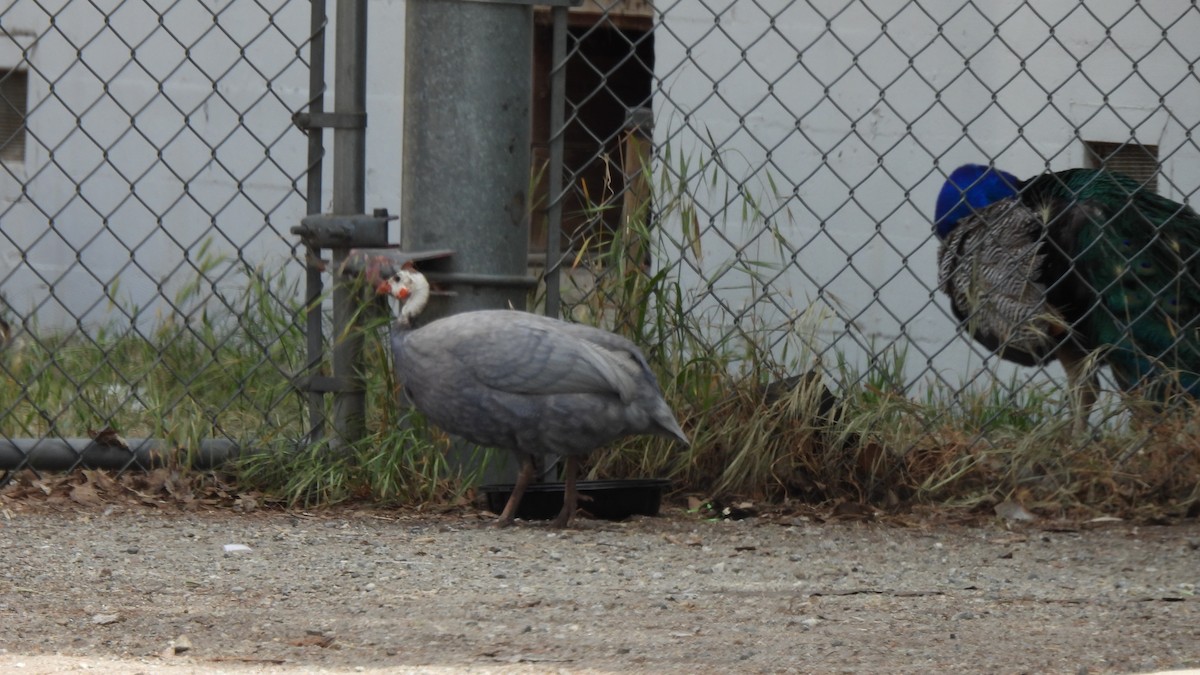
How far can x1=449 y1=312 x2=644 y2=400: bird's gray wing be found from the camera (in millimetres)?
3672

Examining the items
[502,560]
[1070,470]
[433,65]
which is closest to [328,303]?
[433,65]

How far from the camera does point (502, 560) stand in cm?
340

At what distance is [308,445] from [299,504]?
14 centimetres

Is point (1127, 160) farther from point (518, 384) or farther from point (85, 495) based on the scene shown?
point (85, 495)

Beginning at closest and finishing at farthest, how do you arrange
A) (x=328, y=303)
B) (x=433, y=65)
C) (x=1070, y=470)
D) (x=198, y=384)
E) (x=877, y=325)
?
1. (x=433, y=65)
2. (x=1070, y=470)
3. (x=198, y=384)
4. (x=328, y=303)
5. (x=877, y=325)

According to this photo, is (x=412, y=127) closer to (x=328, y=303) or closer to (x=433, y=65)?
(x=433, y=65)

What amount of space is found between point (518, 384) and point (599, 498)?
16.3 inches

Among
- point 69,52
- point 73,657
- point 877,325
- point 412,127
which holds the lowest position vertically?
point 73,657

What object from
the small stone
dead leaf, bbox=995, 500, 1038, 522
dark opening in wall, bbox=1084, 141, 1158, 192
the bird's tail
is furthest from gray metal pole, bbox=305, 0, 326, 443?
dark opening in wall, bbox=1084, 141, 1158, 192

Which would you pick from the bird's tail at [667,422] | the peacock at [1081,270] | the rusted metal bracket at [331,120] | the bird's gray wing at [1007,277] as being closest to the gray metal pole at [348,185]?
the rusted metal bracket at [331,120]

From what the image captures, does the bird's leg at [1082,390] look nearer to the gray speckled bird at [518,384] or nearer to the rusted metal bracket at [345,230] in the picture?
the gray speckled bird at [518,384]

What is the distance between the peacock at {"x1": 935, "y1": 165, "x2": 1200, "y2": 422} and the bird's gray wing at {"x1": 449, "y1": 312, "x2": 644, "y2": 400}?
1.40 metres

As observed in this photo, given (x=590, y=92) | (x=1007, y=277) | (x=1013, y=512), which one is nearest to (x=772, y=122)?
(x=590, y=92)

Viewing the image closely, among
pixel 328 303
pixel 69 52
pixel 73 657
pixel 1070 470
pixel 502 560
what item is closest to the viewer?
pixel 73 657
